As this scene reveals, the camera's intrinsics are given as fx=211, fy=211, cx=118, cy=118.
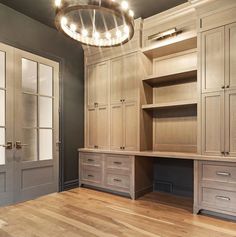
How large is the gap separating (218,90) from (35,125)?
285cm

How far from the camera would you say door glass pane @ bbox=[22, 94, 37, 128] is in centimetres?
340

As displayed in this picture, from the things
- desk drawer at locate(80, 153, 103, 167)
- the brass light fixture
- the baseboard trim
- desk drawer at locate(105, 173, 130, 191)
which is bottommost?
the baseboard trim

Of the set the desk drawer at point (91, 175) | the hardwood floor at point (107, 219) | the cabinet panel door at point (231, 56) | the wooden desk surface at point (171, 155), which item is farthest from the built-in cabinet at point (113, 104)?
the cabinet panel door at point (231, 56)

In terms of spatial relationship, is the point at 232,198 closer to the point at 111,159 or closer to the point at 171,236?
the point at 171,236

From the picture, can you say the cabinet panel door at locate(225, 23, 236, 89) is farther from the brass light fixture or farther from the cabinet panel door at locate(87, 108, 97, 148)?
the cabinet panel door at locate(87, 108, 97, 148)

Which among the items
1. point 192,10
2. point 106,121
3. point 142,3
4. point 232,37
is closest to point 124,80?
point 106,121

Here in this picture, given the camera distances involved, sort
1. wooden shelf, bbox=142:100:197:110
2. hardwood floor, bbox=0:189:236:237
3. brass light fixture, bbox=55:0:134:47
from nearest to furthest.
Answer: brass light fixture, bbox=55:0:134:47 < hardwood floor, bbox=0:189:236:237 < wooden shelf, bbox=142:100:197:110

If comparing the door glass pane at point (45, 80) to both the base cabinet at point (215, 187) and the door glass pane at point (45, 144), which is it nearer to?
the door glass pane at point (45, 144)

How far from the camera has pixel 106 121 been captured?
3.96 meters

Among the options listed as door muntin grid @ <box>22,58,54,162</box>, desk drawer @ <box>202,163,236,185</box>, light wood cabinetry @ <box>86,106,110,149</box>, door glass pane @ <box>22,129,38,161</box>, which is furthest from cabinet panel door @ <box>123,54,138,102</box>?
door glass pane @ <box>22,129,38,161</box>

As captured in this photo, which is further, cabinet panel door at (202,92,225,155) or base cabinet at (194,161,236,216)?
cabinet panel door at (202,92,225,155)

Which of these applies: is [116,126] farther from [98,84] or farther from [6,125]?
[6,125]

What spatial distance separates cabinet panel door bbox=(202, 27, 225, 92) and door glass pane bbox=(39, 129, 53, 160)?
264 centimetres

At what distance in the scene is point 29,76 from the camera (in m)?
3.49
